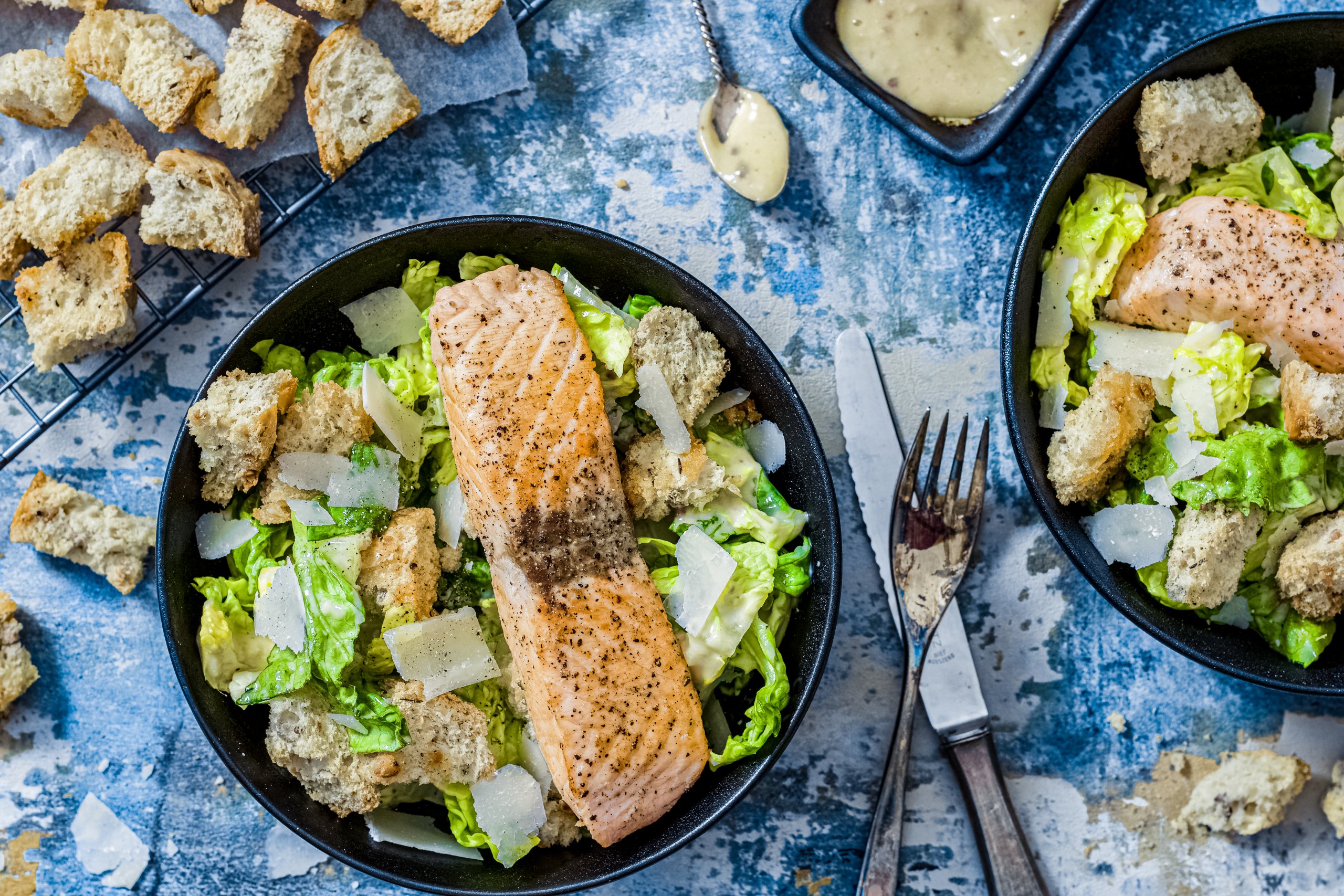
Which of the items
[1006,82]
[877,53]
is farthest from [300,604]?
[1006,82]

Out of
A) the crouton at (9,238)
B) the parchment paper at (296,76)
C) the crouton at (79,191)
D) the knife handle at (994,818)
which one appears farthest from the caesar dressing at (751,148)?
the crouton at (9,238)

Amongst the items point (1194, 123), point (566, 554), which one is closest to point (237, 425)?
point (566, 554)

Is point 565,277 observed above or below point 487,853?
above

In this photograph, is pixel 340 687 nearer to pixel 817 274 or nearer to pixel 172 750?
pixel 172 750

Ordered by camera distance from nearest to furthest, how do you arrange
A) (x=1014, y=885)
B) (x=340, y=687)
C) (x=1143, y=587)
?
(x=340, y=687), (x=1143, y=587), (x=1014, y=885)

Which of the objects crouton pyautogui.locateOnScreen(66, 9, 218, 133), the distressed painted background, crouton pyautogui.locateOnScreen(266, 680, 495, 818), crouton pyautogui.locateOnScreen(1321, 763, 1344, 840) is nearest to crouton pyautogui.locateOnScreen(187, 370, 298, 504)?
the distressed painted background

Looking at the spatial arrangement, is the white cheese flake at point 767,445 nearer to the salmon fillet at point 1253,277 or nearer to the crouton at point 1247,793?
the salmon fillet at point 1253,277
